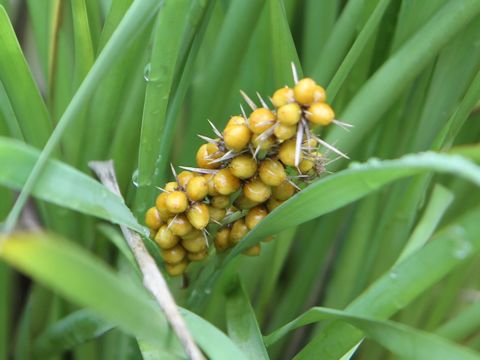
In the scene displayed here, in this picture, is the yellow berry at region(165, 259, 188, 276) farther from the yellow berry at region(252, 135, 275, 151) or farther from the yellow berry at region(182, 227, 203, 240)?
the yellow berry at region(252, 135, 275, 151)

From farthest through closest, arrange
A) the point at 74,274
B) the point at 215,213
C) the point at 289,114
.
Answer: the point at 215,213, the point at 289,114, the point at 74,274

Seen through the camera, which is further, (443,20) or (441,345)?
(443,20)

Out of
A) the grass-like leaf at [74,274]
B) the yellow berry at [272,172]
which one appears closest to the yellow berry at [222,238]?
the yellow berry at [272,172]

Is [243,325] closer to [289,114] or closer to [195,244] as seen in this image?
[195,244]

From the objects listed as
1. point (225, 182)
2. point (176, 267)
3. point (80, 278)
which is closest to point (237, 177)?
point (225, 182)

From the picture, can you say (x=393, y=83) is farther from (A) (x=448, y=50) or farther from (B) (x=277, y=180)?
(B) (x=277, y=180)

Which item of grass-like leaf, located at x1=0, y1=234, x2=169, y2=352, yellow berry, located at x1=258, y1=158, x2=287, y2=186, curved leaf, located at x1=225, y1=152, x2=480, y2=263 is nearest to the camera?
grass-like leaf, located at x1=0, y1=234, x2=169, y2=352

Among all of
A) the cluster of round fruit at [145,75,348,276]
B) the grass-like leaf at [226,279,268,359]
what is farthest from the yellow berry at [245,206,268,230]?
the grass-like leaf at [226,279,268,359]

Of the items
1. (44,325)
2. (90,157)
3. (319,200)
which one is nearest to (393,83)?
(319,200)
